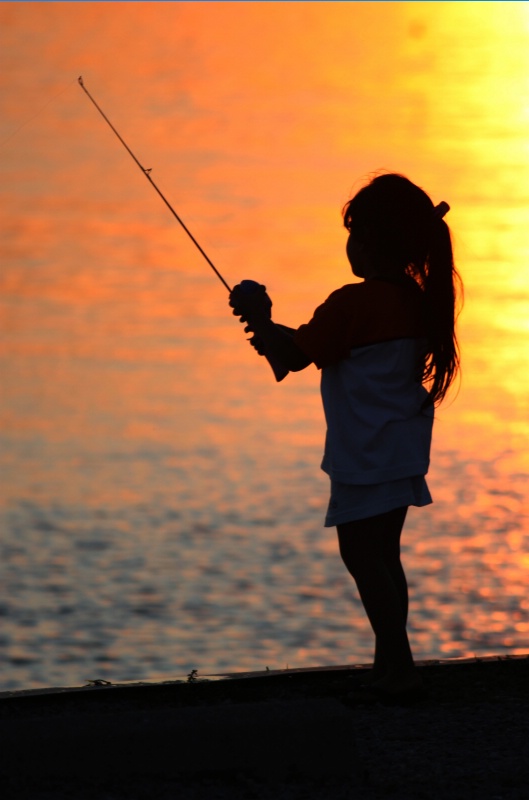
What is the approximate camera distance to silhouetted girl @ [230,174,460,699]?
16.9 ft

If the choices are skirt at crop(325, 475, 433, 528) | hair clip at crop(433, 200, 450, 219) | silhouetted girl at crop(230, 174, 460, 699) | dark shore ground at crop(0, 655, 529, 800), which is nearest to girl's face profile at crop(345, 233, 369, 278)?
silhouetted girl at crop(230, 174, 460, 699)

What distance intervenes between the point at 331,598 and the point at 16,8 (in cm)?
3061

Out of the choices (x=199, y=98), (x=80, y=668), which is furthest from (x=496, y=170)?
(x=80, y=668)

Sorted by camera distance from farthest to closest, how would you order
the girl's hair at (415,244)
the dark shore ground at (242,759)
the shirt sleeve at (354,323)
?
the girl's hair at (415,244) < the shirt sleeve at (354,323) < the dark shore ground at (242,759)

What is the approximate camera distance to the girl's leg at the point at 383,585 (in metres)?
5.23

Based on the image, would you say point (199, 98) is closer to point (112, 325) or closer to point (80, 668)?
point (112, 325)

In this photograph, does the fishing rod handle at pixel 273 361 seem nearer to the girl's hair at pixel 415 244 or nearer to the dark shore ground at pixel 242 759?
the girl's hair at pixel 415 244

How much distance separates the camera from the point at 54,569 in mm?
12438

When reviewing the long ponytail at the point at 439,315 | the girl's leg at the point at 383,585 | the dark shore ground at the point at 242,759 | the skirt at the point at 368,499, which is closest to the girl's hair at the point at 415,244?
the long ponytail at the point at 439,315

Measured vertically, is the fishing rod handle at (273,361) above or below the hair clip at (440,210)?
below

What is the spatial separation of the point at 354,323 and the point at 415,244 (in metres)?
0.33

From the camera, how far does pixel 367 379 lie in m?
5.16

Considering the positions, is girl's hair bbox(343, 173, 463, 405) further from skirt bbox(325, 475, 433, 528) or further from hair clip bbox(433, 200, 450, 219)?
skirt bbox(325, 475, 433, 528)

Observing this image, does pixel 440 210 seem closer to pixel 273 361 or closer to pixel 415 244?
pixel 415 244
